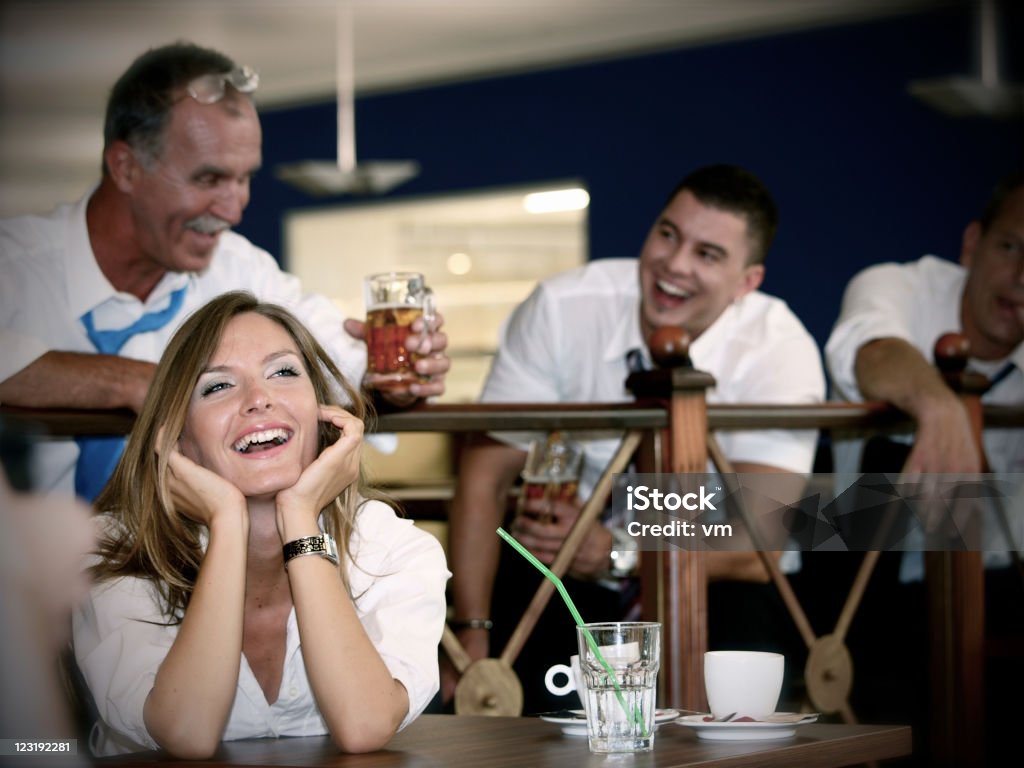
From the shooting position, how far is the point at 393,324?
1776 mm

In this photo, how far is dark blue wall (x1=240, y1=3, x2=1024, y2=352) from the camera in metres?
4.86

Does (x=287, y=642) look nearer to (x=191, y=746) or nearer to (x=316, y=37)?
(x=191, y=746)

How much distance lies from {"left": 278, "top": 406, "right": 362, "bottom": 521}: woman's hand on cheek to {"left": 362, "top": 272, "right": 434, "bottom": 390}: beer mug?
0.34m

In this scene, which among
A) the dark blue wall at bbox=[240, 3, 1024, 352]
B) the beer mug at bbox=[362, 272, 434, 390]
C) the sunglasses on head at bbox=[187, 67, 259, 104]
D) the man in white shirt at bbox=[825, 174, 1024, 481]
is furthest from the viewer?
the dark blue wall at bbox=[240, 3, 1024, 352]

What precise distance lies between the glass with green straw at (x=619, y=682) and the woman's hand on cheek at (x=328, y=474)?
0.29 m

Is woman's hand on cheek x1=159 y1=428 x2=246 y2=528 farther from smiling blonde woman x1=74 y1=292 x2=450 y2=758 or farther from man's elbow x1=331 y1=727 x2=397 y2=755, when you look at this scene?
man's elbow x1=331 y1=727 x2=397 y2=755

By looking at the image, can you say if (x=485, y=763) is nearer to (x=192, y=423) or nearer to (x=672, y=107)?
(x=192, y=423)

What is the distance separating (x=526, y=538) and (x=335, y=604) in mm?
886

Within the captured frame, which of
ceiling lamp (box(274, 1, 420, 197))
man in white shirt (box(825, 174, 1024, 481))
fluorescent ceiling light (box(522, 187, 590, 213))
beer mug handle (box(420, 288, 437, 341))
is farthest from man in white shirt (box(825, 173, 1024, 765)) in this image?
fluorescent ceiling light (box(522, 187, 590, 213))

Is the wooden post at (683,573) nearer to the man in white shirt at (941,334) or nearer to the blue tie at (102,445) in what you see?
the man in white shirt at (941,334)

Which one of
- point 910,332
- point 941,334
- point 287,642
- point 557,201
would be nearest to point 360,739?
point 287,642

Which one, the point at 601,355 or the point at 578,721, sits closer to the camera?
the point at 578,721

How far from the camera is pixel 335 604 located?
123cm

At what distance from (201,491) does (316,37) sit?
458cm
